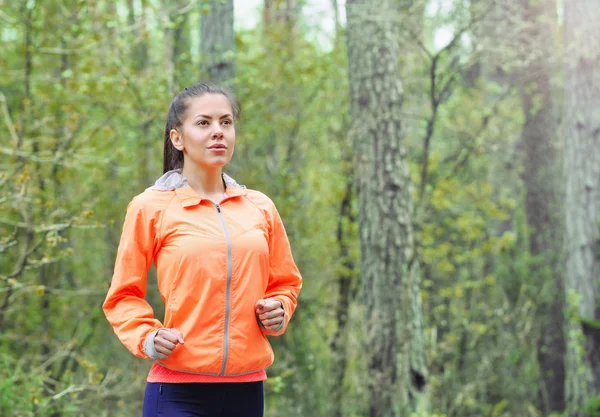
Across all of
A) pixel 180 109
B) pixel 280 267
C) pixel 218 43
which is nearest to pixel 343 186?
pixel 218 43

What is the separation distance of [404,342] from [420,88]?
401 cm

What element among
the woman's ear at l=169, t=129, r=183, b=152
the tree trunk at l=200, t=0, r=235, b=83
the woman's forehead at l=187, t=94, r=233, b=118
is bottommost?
the woman's ear at l=169, t=129, r=183, b=152

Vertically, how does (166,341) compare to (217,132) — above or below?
below

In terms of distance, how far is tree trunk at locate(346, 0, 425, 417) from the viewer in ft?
21.1

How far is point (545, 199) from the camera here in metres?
11.4

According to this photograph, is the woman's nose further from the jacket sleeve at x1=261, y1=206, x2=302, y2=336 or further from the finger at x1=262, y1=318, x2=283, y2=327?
the finger at x1=262, y1=318, x2=283, y2=327

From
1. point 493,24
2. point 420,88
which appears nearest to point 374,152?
point 493,24

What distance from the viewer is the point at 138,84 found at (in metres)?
7.62

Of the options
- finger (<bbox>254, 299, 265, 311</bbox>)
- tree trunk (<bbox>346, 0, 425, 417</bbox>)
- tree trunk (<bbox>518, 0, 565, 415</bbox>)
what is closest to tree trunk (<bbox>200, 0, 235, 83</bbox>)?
tree trunk (<bbox>346, 0, 425, 417</bbox>)

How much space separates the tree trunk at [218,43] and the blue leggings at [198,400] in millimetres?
4683

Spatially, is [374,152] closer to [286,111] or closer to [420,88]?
[286,111]

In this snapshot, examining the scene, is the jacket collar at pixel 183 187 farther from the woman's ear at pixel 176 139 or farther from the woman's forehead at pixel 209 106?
the woman's forehead at pixel 209 106

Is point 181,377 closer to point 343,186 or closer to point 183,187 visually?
point 183,187

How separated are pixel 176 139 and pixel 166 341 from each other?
0.81 metres
